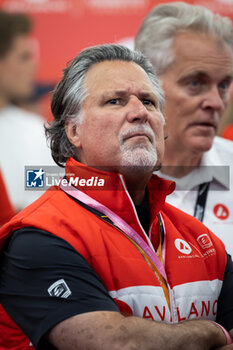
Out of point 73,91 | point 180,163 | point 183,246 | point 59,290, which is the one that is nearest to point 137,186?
point 183,246

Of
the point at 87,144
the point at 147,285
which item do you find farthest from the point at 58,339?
the point at 87,144

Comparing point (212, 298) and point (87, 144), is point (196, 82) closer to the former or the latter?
point (87, 144)

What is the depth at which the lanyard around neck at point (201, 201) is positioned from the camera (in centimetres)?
290

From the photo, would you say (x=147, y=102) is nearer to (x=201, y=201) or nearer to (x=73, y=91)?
(x=73, y=91)

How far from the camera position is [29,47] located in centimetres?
520

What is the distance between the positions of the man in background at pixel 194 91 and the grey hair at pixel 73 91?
848 millimetres

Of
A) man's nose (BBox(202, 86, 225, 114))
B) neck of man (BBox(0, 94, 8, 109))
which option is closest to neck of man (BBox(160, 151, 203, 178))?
man's nose (BBox(202, 86, 225, 114))

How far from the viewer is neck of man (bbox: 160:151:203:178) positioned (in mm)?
3152

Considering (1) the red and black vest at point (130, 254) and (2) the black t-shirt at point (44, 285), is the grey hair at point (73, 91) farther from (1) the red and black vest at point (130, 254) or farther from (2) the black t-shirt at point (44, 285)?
(2) the black t-shirt at point (44, 285)

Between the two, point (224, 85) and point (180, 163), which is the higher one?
point (224, 85)

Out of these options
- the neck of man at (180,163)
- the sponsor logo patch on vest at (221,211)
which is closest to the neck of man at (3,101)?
the neck of man at (180,163)

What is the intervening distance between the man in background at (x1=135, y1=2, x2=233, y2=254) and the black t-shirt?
1332mm

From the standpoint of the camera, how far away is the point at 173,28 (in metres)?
3.22

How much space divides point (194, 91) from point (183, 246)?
50.8 inches
